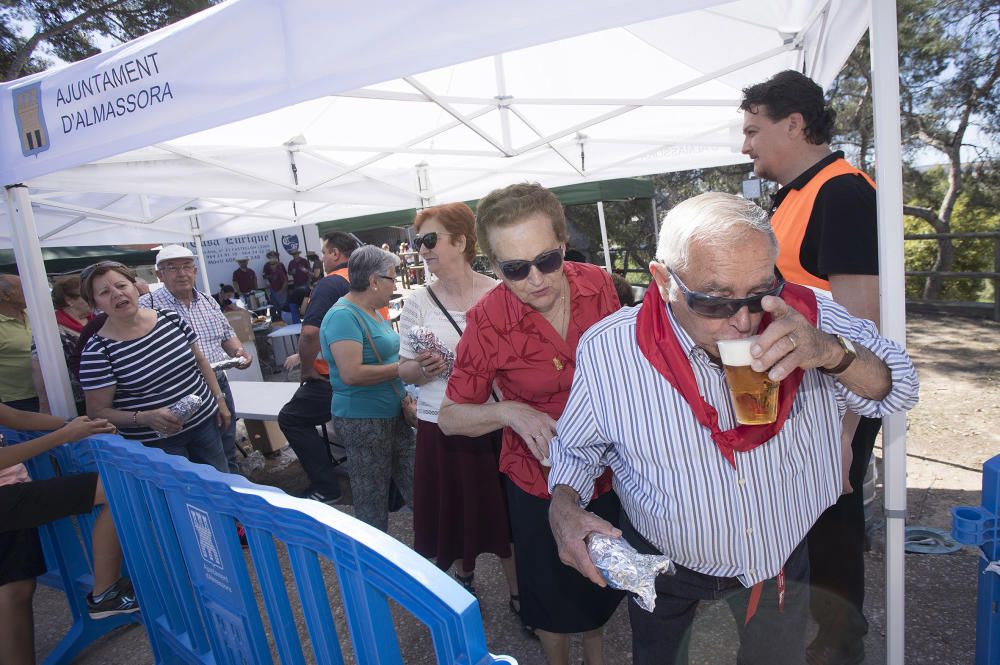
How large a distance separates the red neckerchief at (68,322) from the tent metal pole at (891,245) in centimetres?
510

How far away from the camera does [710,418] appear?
1246mm

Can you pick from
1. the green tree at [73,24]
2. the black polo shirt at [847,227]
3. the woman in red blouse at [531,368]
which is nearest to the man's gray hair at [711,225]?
the woman in red blouse at [531,368]

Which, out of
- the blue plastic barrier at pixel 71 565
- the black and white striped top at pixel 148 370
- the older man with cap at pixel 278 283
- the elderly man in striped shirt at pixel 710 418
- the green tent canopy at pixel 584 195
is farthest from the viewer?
the older man with cap at pixel 278 283

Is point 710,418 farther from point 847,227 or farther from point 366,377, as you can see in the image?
point 366,377

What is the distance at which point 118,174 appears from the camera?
3.80 metres

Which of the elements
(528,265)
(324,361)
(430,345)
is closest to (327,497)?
(324,361)

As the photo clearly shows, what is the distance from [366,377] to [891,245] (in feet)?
7.29

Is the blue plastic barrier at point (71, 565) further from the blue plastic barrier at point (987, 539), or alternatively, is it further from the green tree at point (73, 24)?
the green tree at point (73, 24)

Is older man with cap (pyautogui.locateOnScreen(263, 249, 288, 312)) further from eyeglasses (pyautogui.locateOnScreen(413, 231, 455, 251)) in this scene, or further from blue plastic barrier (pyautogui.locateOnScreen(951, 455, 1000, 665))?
blue plastic barrier (pyautogui.locateOnScreen(951, 455, 1000, 665))

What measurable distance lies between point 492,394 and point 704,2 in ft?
4.40

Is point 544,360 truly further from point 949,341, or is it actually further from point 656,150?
point 949,341

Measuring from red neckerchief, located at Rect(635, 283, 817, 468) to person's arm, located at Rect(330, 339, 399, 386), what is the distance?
5.81ft

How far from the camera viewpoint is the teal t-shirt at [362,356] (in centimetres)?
287

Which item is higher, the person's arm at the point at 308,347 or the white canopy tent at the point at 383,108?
the white canopy tent at the point at 383,108
